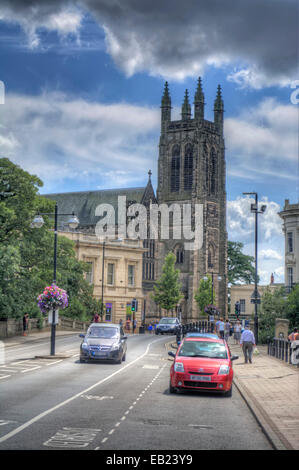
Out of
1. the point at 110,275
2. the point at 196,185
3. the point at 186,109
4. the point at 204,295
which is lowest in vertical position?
the point at 204,295

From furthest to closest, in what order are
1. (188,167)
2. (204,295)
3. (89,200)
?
(89,200) → (188,167) → (204,295)

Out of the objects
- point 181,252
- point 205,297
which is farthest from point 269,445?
point 181,252

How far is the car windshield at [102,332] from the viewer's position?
1001 inches

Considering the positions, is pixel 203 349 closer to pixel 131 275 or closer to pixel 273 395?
pixel 273 395

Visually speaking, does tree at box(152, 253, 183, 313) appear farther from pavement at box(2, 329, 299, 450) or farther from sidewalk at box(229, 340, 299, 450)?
sidewalk at box(229, 340, 299, 450)

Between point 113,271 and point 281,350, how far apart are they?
153ft

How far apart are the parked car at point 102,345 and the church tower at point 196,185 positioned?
226 ft

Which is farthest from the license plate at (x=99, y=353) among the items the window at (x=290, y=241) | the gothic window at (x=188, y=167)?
the gothic window at (x=188, y=167)

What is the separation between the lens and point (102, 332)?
2566cm

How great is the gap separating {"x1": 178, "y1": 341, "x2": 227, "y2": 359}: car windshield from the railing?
9397 millimetres

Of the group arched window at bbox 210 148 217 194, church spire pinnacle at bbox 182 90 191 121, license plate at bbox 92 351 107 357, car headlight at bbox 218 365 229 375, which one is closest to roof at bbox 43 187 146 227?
arched window at bbox 210 148 217 194

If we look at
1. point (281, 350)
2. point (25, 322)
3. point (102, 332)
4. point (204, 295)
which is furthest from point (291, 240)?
point (102, 332)

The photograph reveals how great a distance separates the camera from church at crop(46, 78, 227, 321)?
9625cm
